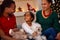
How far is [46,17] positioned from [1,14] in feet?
1.70

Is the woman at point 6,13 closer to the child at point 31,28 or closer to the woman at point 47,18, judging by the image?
the child at point 31,28

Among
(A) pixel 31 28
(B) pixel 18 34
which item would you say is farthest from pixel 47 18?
(B) pixel 18 34

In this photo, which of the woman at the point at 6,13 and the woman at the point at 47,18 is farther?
the woman at the point at 47,18

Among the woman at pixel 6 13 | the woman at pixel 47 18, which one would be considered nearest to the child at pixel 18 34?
the woman at pixel 6 13

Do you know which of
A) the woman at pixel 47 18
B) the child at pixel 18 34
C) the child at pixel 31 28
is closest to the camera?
the child at pixel 18 34

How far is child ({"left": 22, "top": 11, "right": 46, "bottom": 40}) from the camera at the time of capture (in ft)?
7.33

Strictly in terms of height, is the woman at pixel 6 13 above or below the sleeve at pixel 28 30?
above

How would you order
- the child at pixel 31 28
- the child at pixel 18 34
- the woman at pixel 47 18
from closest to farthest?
the child at pixel 18 34, the child at pixel 31 28, the woman at pixel 47 18

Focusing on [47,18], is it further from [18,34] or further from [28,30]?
[18,34]

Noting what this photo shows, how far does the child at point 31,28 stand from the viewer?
2234 mm

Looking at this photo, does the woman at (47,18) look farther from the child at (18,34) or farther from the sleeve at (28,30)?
A: the child at (18,34)

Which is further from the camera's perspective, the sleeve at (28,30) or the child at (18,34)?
the sleeve at (28,30)

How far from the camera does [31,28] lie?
7.57 feet

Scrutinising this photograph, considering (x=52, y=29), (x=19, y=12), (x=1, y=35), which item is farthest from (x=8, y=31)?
(x=19, y=12)
